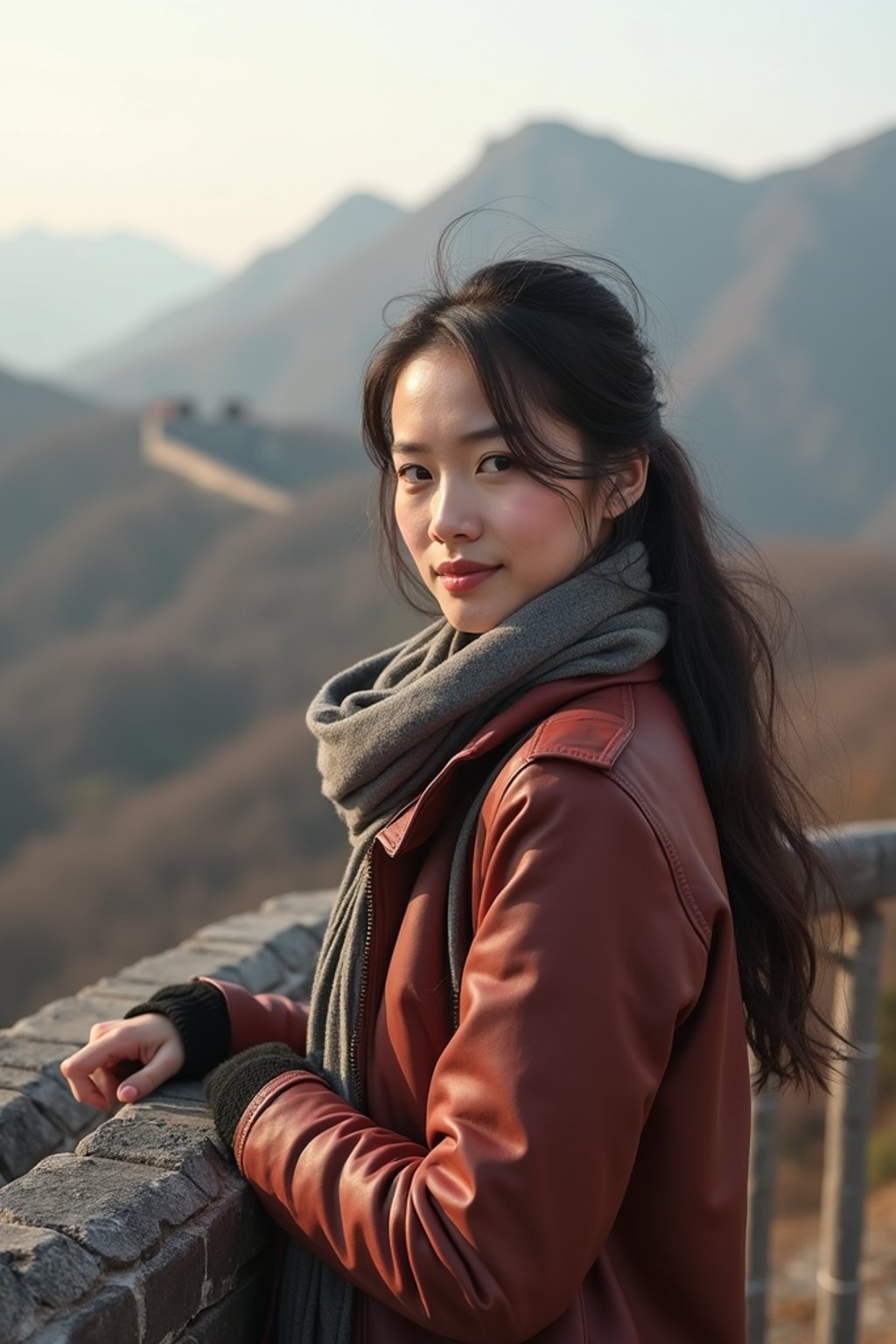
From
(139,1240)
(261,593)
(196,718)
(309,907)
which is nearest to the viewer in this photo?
(139,1240)

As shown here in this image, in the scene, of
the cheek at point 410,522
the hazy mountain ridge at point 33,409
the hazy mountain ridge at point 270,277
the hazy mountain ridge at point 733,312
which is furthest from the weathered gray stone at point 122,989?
the hazy mountain ridge at point 270,277

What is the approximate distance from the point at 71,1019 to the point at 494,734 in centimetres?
136

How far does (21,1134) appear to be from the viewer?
226 cm

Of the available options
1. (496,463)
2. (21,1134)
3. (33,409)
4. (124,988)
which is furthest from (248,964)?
(33,409)

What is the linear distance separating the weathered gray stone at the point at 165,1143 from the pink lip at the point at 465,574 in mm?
656

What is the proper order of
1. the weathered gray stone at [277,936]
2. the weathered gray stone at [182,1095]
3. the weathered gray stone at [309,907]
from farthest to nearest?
1. the weathered gray stone at [309,907]
2. the weathered gray stone at [277,936]
3. the weathered gray stone at [182,1095]

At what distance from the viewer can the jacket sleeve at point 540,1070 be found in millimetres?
1276

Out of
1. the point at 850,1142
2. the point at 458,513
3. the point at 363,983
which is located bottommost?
the point at 850,1142

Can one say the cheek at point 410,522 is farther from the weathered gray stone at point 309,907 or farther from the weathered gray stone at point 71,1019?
the weathered gray stone at point 309,907

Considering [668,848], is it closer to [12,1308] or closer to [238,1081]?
[238,1081]

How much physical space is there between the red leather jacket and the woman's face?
15 centimetres

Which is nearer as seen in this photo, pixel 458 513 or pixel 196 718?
pixel 458 513

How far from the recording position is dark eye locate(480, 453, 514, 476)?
1547mm

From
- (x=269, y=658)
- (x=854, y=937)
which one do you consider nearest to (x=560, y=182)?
(x=269, y=658)
